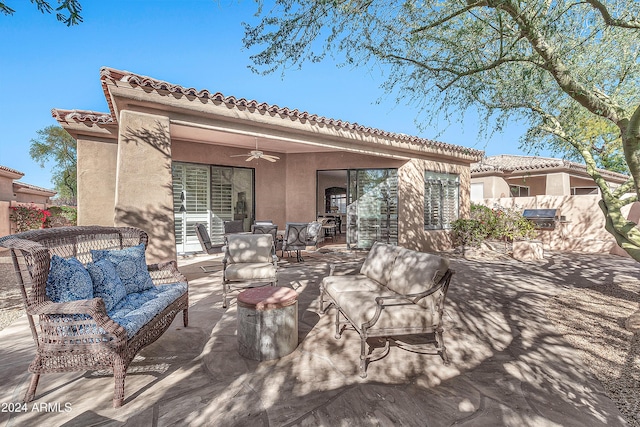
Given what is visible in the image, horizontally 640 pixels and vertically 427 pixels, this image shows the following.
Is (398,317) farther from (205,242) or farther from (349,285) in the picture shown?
(205,242)

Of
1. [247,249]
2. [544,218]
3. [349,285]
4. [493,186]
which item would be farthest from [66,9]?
[493,186]

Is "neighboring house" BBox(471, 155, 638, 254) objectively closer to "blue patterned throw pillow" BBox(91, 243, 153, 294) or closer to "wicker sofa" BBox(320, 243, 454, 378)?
"wicker sofa" BBox(320, 243, 454, 378)

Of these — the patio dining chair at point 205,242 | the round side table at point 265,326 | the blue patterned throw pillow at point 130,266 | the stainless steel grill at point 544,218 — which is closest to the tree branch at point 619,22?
the round side table at point 265,326

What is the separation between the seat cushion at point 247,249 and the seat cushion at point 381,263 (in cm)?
184

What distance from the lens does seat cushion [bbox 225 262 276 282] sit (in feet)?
14.7

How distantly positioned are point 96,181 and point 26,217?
5.92 metres

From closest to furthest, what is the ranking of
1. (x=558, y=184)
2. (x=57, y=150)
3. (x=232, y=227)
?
(x=232, y=227) < (x=558, y=184) < (x=57, y=150)

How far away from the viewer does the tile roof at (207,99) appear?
16.3 ft

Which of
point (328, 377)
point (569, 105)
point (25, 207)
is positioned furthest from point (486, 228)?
point (25, 207)

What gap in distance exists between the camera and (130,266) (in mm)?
3299

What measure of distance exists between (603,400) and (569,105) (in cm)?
531

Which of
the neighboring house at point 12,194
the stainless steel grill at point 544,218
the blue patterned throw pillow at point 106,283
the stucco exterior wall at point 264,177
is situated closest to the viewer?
the blue patterned throw pillow at point 106,283

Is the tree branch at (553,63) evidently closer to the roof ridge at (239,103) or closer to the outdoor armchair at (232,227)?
the roof ridge at (239,103)

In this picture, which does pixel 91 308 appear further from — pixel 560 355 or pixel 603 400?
pixel 560 355
